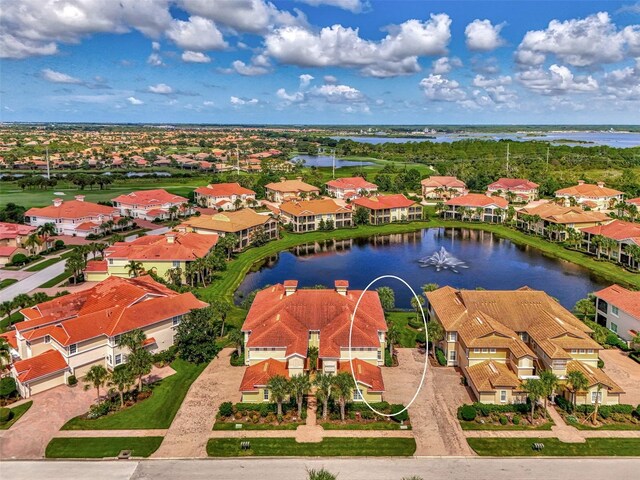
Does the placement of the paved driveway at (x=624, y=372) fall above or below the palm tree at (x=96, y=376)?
below

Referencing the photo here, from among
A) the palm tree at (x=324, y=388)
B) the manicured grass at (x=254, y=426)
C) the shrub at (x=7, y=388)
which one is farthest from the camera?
the shrub at (x=7, y=388)

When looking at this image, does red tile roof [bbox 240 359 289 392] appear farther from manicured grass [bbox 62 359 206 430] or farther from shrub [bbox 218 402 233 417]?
manicured grass [bbox 62 359 206 430]

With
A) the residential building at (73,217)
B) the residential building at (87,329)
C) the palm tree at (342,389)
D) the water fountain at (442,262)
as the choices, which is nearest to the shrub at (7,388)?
the residential building at (87,329)

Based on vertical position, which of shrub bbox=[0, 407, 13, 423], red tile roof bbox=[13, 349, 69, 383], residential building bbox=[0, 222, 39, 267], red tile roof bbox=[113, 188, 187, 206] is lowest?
shrub bbox=[0, 407, 13, 423]

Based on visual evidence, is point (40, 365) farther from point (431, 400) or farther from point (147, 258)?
point (431, 400)

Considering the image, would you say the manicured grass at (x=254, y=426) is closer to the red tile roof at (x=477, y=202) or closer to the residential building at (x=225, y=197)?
the red tile roof at (x=477, y=202)

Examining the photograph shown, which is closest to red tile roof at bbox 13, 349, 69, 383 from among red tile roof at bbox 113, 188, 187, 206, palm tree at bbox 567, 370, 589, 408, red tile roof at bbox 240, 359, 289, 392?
red tile roof at bbox 240, 359, 289, 392

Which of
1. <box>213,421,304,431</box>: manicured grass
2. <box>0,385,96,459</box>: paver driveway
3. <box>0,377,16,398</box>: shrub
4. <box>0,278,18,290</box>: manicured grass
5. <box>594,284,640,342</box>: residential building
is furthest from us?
<box>0,278,18,290</box>: manicured grass
